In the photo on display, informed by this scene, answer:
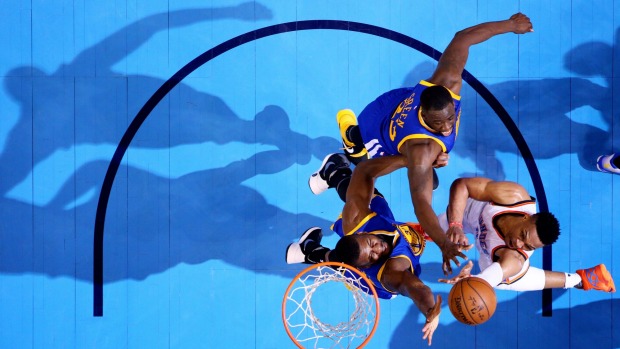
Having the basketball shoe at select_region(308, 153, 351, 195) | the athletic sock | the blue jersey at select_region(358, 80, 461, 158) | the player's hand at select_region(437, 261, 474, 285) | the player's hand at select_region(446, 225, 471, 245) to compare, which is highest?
the blue jersey at select_region(358, 80, 461, 158)

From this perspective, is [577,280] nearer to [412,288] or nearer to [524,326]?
[524,326]

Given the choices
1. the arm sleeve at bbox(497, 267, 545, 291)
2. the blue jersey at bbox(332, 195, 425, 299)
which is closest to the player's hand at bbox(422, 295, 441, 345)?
the blue jersey at bbox(332, 195, 425, 299)

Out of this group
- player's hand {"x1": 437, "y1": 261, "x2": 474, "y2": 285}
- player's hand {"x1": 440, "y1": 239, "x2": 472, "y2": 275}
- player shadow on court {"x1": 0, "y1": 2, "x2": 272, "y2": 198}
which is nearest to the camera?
player's hand {"x1": 440, "y1": 239, "x2": 472, "y2": 275}

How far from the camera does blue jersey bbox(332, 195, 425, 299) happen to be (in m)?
3.95

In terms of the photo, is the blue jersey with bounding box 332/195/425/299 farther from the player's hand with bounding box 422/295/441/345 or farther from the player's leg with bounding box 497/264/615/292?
the player's leg with bounding box 497/264/615/292

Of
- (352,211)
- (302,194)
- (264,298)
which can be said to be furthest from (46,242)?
(352,211)

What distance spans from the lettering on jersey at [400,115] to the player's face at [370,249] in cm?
74

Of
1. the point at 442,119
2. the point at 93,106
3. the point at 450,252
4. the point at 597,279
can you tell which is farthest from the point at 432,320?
the point at 93,106

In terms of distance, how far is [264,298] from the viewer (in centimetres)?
505

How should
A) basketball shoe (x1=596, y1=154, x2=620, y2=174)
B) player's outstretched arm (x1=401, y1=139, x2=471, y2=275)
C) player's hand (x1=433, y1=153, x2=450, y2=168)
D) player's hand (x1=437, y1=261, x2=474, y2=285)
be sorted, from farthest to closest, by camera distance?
basketball shoe (x1=596, y1=154, x2=620, y2=174) → player's hand (x1=433, y1=153, x2=450, y2=168) → player's outstretched arm (x1=401, y1=139, x2=471, y2=275) → player's hand (x1=437, y1=261, x2=474, y2=285)

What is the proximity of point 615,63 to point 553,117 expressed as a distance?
2.57 ft

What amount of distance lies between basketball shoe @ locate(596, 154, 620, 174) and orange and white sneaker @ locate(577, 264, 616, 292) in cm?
90

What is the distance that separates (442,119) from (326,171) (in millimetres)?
1399

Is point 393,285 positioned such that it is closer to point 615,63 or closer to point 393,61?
point 393,61
